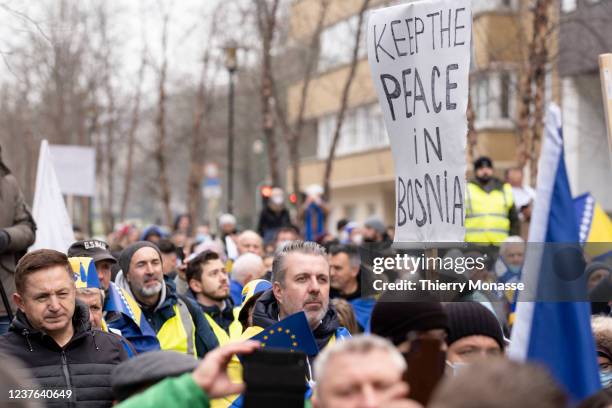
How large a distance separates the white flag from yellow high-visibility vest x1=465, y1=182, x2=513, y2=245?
442 cm

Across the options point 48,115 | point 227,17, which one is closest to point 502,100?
point 227,17

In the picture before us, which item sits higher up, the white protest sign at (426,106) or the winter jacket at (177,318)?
the white protest sign at (426,106)

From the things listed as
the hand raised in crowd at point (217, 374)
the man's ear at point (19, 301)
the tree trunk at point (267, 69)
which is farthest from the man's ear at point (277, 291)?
the tree trunk at point (267, 69)

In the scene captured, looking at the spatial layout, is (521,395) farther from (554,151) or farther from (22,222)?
(22,222)

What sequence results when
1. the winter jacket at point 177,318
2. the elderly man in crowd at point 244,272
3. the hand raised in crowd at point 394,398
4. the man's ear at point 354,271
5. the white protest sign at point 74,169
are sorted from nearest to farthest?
the hand raised in crowd at point 394,398 < the winter jacket at point 177,318 < the elderly man in crowd at point 244,272 < the man's ear at point 354,271 < the white protest sign at point 74,169

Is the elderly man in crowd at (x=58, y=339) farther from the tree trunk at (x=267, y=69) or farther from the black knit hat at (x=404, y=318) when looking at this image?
the tree trunk at (x=267, y=69)

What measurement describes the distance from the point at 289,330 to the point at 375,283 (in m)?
0.53

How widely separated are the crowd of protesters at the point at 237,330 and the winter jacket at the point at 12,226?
0.4 inches

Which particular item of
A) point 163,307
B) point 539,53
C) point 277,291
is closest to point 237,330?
point 277,291

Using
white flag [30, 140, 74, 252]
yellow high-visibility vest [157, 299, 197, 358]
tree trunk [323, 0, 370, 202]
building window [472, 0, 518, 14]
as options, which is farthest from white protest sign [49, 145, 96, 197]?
building window [472, 0, 518, 14]

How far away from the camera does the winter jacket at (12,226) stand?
843 centimetres

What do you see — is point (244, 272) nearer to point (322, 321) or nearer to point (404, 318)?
point (322, 321)

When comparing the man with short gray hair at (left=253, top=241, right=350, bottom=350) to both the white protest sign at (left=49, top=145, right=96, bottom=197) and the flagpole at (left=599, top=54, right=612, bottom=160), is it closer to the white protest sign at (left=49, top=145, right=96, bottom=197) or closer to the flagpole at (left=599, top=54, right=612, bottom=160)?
the flagpole at (left=599, top=54, right=612, bottom=160)

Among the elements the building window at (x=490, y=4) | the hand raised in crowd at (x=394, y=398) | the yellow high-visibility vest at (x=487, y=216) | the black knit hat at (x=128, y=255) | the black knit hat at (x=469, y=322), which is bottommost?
the hand raised in crowd at (x=394, y=398)
